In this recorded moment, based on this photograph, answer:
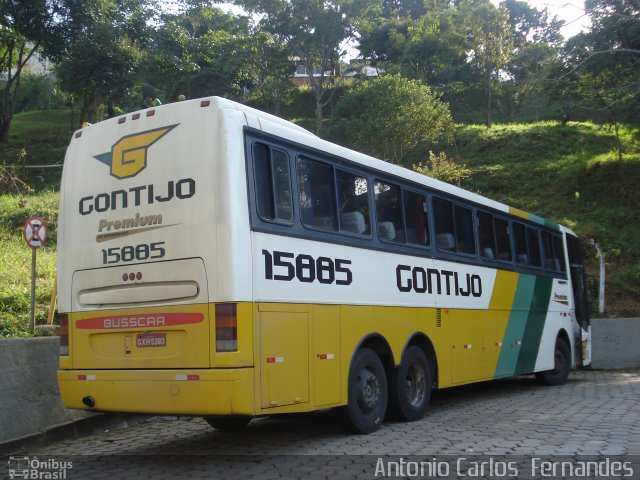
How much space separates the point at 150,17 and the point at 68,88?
736 centimetres

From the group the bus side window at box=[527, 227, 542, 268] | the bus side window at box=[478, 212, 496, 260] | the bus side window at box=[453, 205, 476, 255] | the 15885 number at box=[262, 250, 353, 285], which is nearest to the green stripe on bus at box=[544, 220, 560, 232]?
the bus side window at box=[527, 227, 542, 268]

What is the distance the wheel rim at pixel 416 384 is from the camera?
901 cm

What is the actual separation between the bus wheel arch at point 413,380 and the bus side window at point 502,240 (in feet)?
10.1

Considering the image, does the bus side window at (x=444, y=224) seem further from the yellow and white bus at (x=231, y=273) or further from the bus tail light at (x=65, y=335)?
the bus tail light at (x=65, y=335)

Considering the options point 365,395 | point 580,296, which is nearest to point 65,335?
point 365,395

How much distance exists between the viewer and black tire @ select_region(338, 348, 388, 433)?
25.0ft

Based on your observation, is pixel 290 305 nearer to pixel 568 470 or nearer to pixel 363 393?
pixel 363 393

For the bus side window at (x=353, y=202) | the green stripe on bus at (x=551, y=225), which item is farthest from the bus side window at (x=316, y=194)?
the green stripe on bus at (x=551, y=225)

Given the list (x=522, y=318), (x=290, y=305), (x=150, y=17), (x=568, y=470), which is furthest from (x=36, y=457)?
(x=150, y=17)

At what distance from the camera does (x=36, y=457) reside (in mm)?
7391

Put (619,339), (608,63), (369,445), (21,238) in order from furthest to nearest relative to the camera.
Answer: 1. (608,63)
2. (21,238)
3. (619,339)
4. (369,445)

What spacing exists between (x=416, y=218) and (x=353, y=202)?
1.61 metres

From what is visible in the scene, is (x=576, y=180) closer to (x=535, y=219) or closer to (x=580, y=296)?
(x=580, y=296)

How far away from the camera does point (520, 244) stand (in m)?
12.7
